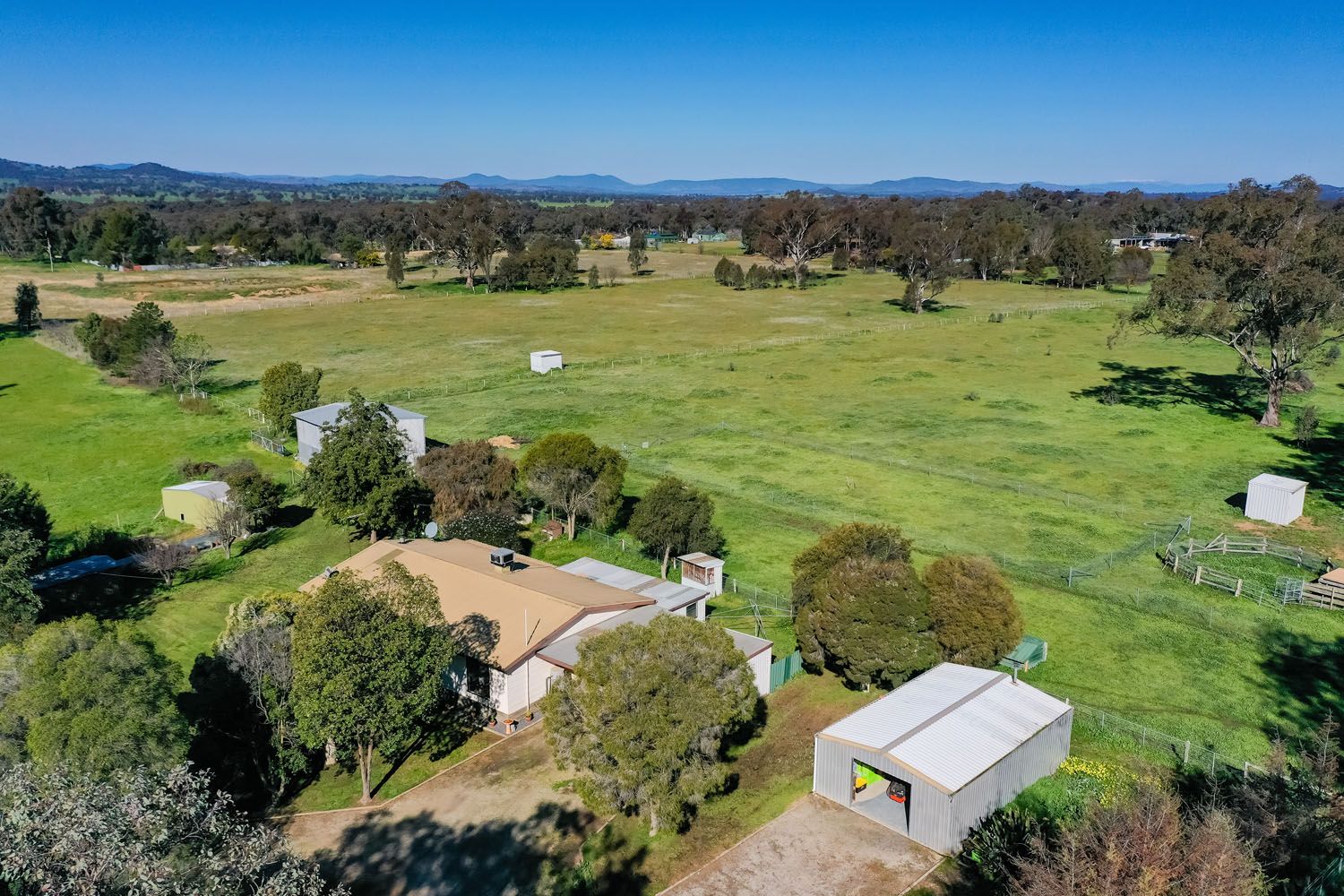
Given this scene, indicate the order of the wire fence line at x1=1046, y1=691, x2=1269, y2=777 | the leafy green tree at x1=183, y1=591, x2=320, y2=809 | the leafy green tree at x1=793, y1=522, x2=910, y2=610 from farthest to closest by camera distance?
the leafy green tree at x1=793, y1=522, x2=910, y2=610
the leafy green tree at x1=183, y1=591, x2=320, y2=809
the wire fence line at x1=1046, y1=691, x2=1269, y2=777

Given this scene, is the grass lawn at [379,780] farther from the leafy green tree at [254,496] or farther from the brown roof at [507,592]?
the leafy green tree at [254,496]

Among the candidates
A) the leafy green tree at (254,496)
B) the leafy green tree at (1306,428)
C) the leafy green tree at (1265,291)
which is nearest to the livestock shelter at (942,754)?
the leafy green tree at (254,496)

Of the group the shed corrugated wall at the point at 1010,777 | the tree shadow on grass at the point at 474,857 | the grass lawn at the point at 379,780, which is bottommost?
the grass lawn at the point at 379,780

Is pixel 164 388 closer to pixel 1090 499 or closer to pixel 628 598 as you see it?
pixel 628 598

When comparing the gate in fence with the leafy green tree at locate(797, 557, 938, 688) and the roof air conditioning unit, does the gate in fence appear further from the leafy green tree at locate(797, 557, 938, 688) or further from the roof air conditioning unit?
the roof air conditioning unit

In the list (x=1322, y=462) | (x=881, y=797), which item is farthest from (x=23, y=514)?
(x=1322, y=462)

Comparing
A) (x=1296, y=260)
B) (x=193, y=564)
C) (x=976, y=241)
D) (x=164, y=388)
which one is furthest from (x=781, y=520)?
(x=976, y=241)

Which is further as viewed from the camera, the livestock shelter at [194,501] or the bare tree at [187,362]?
the bare tree at [187,362]

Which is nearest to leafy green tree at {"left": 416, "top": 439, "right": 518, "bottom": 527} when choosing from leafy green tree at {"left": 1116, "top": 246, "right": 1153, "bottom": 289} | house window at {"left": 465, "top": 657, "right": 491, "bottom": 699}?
house window at {"left": 465, "top": 657, "right": 491, "bottom": 699}

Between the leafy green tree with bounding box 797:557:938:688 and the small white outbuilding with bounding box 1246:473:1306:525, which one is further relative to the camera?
the small white outbuilding with bounding box 1246:473:1306:525
